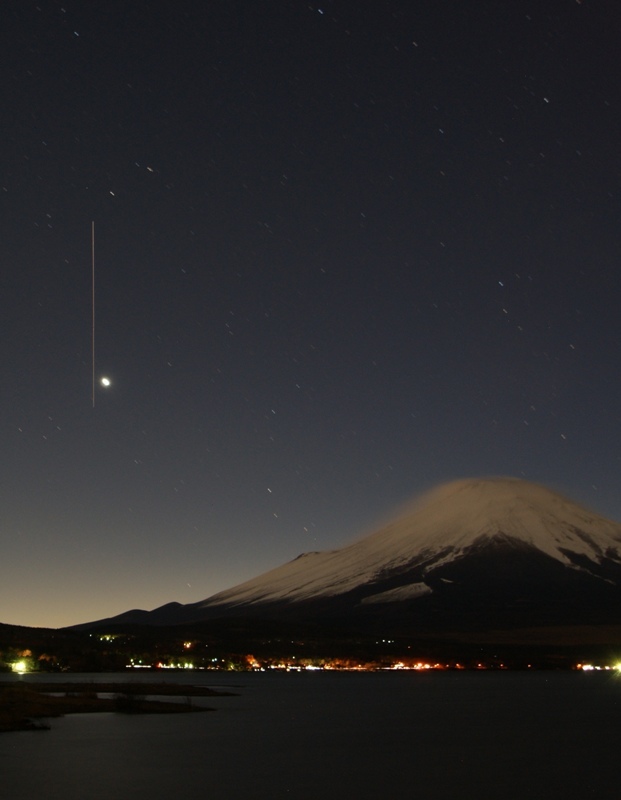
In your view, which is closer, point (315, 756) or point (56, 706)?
point (315, 756)

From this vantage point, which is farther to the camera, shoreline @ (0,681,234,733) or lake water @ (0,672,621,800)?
shoreline @ (0,681,234,733)

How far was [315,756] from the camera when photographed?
4447 cm

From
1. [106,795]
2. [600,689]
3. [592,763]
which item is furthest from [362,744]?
[600,689]

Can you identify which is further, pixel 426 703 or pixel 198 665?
pixel 198 665

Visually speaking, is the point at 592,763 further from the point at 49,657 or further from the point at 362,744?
the point at 49,657

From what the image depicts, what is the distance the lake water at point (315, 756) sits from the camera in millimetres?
33969

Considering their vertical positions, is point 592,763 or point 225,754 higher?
point 225,754

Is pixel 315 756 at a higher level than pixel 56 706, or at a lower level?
lower

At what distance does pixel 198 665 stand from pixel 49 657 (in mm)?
36716

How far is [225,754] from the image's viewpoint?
43656 millimetres

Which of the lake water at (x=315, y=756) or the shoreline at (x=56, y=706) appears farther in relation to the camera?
the shoreline at (x=56, y=706)

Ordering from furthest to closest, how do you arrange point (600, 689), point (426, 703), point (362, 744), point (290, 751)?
point (600, 689), point (426, 703), point (362, 744), point (290, 751)

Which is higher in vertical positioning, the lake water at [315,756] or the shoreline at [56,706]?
the shoreline at [56,706]

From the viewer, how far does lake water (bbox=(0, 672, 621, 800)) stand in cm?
3397
